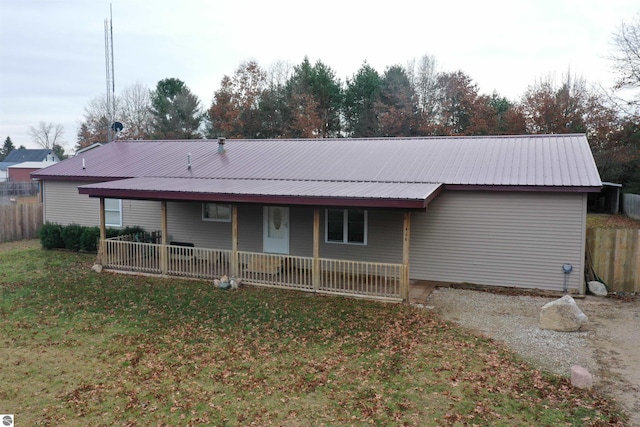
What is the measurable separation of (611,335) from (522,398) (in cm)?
370

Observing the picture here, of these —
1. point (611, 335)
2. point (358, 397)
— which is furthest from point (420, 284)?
point (358, 397)

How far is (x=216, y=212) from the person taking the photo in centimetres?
1530

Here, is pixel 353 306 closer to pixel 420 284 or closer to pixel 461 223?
pixel 420 284

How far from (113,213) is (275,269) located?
26.1 ft

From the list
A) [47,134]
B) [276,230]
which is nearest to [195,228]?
[276,230]

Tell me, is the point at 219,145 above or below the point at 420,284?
above

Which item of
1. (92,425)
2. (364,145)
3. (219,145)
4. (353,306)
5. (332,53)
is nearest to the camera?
(92,425)

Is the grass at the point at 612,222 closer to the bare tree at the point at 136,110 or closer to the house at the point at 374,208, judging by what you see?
the house at the point at 374,208

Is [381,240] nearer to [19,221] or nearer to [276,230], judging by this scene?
[276,230]

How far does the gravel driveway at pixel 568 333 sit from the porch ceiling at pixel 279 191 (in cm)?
261

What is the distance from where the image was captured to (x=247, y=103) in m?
38.6

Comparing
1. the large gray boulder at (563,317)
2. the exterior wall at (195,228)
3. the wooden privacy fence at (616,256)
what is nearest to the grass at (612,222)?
the wooden privacy fence at (616,256)

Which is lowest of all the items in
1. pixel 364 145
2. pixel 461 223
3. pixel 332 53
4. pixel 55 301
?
pixel 55 301

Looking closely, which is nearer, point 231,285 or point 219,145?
point 231,285
